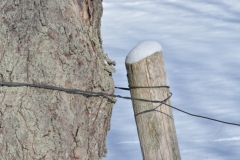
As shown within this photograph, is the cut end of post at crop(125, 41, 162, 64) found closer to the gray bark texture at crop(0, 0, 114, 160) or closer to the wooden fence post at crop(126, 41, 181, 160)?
the wooden fence post at crop(126, 41, 181, 160)

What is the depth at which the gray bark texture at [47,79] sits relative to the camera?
1652 mm

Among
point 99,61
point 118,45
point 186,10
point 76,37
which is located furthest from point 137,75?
point 186,10

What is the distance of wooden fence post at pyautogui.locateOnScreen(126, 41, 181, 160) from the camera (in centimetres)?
191

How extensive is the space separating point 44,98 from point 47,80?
6cm

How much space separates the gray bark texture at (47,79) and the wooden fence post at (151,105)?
20 centimetres

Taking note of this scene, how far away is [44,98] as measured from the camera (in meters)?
1.67

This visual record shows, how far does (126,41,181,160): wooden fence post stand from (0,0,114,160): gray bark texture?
20cm

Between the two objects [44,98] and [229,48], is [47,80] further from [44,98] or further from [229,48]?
[229,48]

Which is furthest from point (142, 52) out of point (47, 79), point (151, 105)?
point (47, 79)

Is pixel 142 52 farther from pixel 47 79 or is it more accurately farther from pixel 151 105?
pixel 47 79

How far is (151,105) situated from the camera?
6.36 feet

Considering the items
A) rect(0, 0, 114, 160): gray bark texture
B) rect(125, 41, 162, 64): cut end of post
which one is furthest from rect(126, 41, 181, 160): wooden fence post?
rect(0, 0, 114, 160): gray bark texture

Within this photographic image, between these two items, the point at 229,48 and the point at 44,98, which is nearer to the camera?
the point at 44,98

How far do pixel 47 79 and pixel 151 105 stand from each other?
1.50 feet
